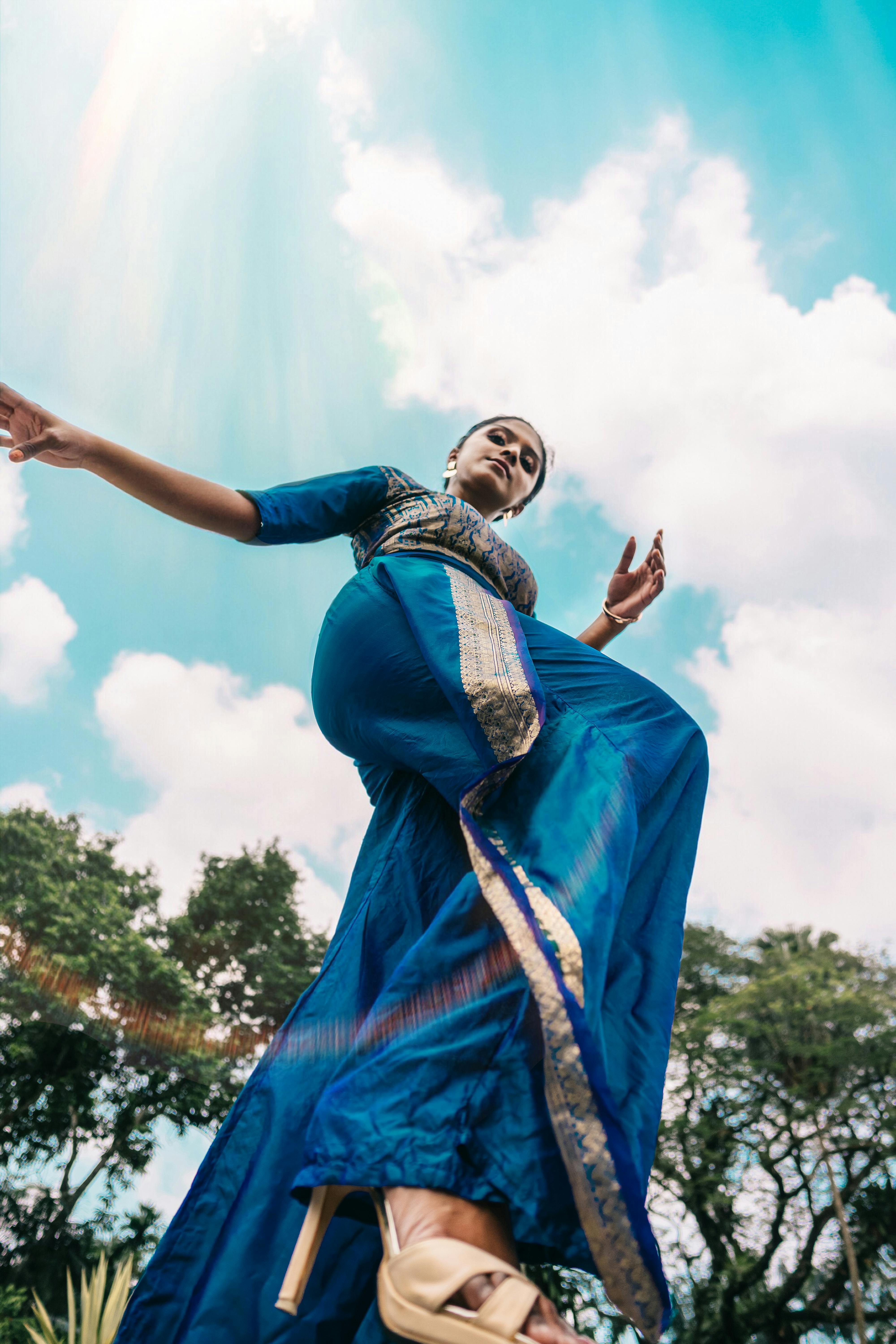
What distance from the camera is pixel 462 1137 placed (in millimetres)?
671

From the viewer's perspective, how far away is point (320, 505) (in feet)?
4.50

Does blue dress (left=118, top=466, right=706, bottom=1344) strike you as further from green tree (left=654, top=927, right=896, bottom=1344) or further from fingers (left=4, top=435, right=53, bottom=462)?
green tree (left=654, top=927, right=896, bottom=1344)

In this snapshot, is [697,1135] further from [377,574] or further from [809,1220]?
[377,574]

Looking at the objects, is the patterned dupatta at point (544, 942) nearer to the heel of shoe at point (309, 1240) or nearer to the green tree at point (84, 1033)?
the heel of shoe at point (309, 1240)

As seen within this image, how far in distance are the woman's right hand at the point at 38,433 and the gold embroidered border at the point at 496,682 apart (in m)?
0.53

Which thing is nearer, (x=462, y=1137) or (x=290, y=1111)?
(x=462, y=1137)

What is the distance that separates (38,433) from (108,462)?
0.29 ft

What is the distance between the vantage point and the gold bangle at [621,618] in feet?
6.04

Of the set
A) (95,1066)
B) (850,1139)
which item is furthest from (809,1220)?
(95,1066)

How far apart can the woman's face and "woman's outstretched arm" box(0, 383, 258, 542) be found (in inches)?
23.9

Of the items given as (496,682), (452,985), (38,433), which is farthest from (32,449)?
(452,985)

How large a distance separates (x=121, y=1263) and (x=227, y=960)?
8.36ft

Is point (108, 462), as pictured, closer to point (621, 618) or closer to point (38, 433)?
point (38, 433)

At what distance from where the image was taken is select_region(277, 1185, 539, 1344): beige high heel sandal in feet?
1.73
